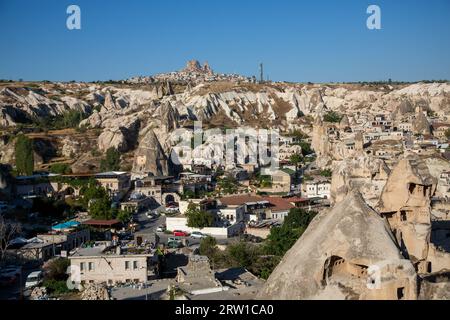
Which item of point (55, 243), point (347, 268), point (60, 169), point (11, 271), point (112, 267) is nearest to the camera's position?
point (347, 268)

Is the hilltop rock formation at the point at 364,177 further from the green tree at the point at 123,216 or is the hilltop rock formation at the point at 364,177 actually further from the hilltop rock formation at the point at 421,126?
the hilltop rock formation at the point at 421,126

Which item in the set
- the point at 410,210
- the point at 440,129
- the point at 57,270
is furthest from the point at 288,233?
the point at 440,129

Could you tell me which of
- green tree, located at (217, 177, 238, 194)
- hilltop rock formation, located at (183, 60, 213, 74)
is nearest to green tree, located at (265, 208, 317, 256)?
green tree, located at (217, 177, 238, 194)

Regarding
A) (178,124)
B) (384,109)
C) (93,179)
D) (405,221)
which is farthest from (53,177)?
(384,109)

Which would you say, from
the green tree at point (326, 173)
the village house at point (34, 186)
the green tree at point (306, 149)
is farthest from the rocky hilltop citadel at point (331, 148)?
the village house at point (34, 186)

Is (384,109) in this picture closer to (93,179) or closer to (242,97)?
(242,97)

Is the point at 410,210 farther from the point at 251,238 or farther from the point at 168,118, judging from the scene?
the point at 168,118
